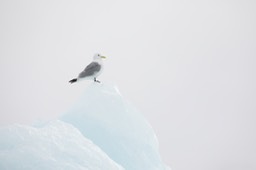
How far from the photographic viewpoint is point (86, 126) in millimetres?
12391

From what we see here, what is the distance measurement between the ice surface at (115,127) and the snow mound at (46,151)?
2.60 meters

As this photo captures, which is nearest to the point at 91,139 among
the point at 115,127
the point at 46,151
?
the point at 115,127

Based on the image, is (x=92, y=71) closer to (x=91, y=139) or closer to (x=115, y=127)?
(x=115, y=127)

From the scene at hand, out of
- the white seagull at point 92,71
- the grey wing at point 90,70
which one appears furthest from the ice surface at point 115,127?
the grey wing at point 90,70

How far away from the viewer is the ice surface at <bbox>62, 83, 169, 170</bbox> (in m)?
12.1

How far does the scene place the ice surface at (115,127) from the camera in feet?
39.7

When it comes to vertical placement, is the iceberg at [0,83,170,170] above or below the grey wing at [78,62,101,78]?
below

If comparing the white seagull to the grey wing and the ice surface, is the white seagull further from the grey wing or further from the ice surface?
the ice surface

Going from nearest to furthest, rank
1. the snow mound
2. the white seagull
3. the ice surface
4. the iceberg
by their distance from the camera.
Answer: the snow mound → the iceberg → the ice surface → the white seagull

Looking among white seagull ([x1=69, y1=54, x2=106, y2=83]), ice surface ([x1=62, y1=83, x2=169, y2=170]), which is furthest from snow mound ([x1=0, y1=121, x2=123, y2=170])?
white seagull ([x1=69, y1=54, x2=106, y2=83])

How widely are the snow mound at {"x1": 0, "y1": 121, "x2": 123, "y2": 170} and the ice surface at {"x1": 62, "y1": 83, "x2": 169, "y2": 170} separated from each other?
2.60 m

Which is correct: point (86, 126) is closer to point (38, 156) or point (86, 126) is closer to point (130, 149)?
point (130, 149)

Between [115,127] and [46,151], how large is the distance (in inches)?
155

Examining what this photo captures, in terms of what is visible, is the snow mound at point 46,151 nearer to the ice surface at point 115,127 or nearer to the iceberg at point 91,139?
the iceberg at point 91,139
